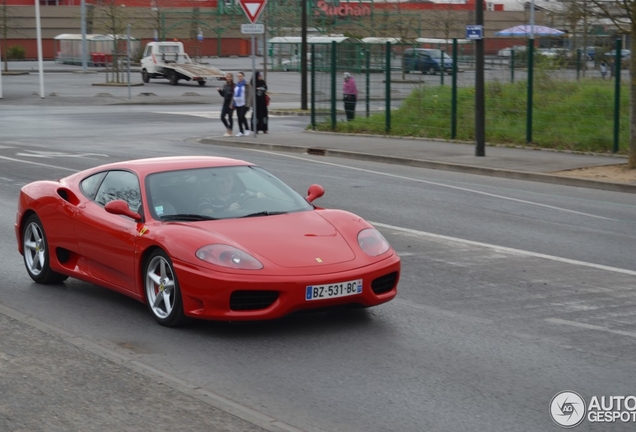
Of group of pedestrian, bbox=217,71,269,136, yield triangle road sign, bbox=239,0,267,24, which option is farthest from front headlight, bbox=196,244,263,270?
group of pedestrian, bbox=217,71,269,136

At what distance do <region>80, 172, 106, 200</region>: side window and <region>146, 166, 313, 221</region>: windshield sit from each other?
2.57ft

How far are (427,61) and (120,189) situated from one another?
18.6 metres

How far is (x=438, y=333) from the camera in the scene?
790cm

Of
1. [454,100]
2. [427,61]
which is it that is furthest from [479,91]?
[427,61]

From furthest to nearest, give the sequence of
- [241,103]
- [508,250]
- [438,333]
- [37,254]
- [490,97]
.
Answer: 1. [241,103]
2. [490,97]
3. [508,250]
4. [37,254]
5. [438,333]

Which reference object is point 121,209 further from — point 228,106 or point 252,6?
point 228,106

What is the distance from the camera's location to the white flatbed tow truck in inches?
2317

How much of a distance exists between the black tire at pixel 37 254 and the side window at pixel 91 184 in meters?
0.63

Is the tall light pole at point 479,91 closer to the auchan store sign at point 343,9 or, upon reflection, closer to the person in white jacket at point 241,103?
the person in white jacket at point 241,103

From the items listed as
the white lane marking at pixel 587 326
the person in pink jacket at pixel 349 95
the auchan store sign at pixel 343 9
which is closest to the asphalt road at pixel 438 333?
the white lane marking at pixel 587 326

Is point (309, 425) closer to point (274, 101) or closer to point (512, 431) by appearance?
point (512, 431)

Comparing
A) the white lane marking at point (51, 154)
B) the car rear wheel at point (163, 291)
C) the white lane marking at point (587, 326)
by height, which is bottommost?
the white lane marking at point (587, 326)

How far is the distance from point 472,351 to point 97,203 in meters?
3.70

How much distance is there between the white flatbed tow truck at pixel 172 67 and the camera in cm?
5884
